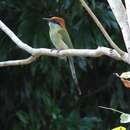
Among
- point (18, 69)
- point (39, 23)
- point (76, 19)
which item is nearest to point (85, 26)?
point (76, 19)

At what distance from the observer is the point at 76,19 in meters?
3.77

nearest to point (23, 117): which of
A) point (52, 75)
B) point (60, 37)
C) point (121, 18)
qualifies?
point (52, 75)

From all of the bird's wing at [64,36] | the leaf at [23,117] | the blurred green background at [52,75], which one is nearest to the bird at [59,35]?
the bird's wing at [64,36]

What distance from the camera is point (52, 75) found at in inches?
148

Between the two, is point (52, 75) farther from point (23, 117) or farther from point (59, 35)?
point (59, 35)

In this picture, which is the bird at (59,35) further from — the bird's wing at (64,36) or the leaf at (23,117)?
the leaf at (23,117)

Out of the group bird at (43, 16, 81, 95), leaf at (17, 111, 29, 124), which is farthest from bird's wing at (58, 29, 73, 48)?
leaf at (17, 111, 29, 124)

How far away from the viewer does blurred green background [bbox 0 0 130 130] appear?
12.2ft

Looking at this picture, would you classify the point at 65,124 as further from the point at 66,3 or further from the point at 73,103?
the point at 66,3

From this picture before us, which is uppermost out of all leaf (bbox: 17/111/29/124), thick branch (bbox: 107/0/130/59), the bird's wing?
thick branch (bbox: 107/0/130/59)

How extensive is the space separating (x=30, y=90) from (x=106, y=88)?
622 millimetres

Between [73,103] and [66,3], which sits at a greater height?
[66,3]

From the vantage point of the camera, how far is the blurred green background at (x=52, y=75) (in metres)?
3.71

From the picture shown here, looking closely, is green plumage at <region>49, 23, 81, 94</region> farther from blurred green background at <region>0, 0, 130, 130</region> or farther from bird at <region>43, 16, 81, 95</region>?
blurred green background at <region>0, 0, 130, 130</region>
